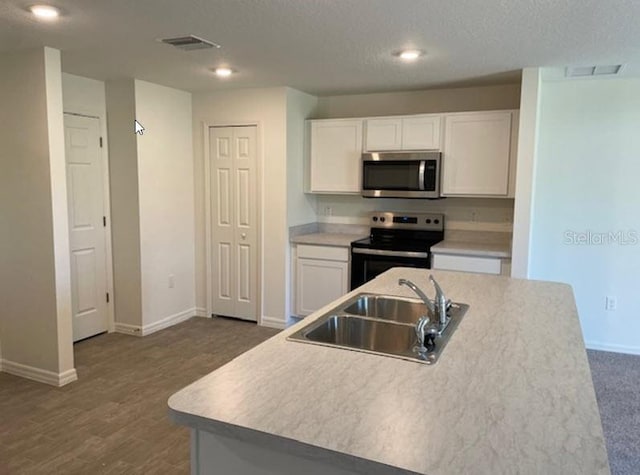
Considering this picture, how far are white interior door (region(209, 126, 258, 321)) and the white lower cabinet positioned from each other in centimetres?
46

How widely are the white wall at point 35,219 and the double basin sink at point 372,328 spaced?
221 centimetres

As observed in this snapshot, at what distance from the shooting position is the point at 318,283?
185 inches

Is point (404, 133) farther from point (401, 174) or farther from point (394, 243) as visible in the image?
point (394, 243)

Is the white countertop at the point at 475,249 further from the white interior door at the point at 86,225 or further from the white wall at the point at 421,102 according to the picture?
the white interior door at the point at 86,225

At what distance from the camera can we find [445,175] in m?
4.37

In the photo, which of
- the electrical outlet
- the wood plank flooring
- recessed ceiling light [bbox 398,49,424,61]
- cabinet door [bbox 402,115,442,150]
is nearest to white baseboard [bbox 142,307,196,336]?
the wood plank flooring

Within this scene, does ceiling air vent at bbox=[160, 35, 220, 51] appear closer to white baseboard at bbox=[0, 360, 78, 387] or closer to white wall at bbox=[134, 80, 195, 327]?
white wall at bbox=[134, 80, 195, 327]

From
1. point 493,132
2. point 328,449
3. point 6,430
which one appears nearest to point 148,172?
point 6,430

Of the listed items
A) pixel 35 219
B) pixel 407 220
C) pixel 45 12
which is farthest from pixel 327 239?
pixel 45 12

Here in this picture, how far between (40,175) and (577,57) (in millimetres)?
3694

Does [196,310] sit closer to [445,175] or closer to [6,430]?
[6,430]

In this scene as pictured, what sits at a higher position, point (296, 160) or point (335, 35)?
point (335, 35)

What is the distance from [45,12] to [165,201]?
2.32 metres

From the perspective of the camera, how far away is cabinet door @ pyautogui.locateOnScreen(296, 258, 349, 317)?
4621 millimetres
